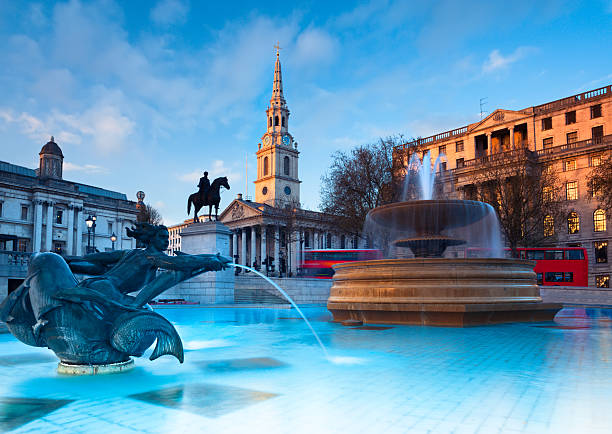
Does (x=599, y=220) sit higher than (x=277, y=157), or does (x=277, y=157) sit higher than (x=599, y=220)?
(x=277, y=157)

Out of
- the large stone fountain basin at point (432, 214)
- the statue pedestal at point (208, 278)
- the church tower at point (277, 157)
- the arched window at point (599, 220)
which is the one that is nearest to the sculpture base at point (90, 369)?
the large stone fountain basin at point (432, 214)

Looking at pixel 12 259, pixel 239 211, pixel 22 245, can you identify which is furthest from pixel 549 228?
pixel 239 211

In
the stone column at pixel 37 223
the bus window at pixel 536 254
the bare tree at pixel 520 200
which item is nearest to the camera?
the bus window at pixel 536 254

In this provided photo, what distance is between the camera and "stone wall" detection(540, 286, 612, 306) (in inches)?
1005

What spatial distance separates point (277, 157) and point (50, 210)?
46.1 meters

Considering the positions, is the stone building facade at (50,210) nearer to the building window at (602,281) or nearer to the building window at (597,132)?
the building window at (602,281)

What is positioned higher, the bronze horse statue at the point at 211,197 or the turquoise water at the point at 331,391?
the bronze horse statue at the point at 211,197

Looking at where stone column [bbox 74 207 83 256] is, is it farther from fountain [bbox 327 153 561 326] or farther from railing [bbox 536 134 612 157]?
fountain [bbox 327 153 561 326]

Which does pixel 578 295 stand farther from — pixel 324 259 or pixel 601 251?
pixel 324 259

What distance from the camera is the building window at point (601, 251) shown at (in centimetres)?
4272

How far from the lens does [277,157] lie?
96.8 metres

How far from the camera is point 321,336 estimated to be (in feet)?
28.4

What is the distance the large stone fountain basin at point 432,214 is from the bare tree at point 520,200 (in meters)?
19.4

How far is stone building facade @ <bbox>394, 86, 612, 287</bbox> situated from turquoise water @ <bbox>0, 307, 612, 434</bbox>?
32.8 meters
